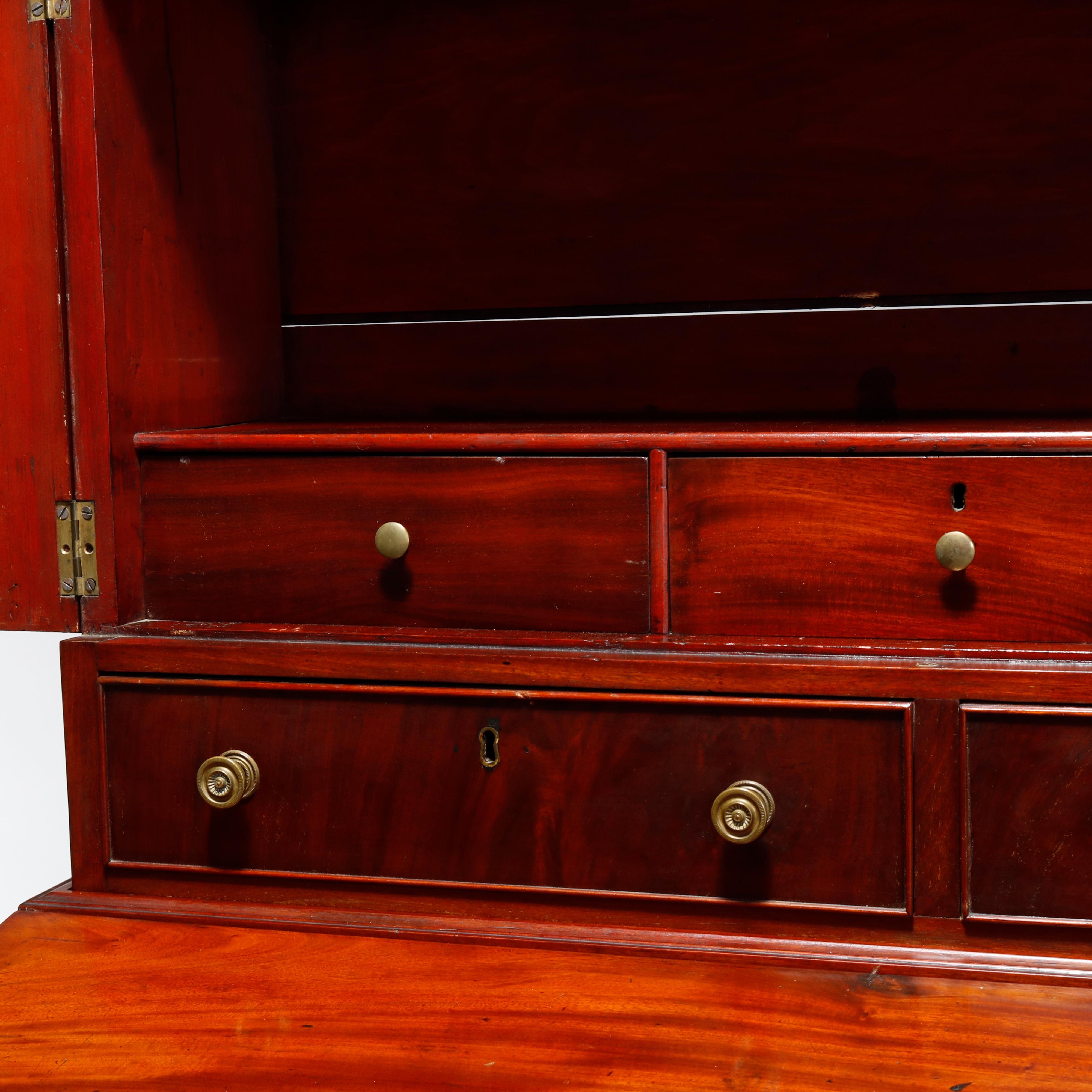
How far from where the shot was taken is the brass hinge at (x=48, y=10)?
107 cm

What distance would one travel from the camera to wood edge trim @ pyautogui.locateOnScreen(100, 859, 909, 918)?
100cm

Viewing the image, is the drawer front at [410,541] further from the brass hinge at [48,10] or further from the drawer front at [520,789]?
the brass hinge at [48,10]

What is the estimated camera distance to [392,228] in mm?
1521

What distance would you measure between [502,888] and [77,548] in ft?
1.73

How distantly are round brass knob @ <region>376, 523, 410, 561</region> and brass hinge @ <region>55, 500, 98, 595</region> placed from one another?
29 centimetres

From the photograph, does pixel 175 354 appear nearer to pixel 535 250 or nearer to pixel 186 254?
pixel 186 254

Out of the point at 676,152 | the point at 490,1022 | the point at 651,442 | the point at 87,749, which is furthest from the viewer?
the point at 676,152

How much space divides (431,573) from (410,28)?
81 cm

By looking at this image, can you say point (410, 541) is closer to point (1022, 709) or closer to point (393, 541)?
point (393, 541)

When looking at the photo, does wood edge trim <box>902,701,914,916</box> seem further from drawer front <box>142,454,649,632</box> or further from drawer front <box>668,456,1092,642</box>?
drawer front <box>142,454,649,632</box>

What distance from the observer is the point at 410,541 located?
1083 millimetres

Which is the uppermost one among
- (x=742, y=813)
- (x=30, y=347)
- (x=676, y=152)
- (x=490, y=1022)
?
(x=676, y=152)

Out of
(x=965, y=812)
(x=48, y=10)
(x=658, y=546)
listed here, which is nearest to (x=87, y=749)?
(x=658, y=546)

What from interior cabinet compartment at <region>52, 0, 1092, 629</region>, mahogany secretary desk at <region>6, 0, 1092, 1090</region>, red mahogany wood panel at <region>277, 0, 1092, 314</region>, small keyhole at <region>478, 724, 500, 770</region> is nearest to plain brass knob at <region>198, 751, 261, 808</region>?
mahogany secretary desk at <region>6, 0, 1092, 1090</region>
